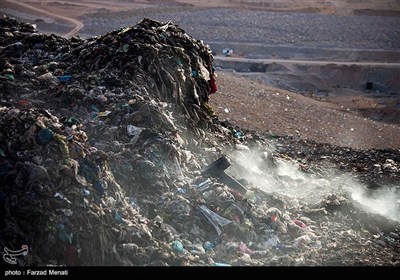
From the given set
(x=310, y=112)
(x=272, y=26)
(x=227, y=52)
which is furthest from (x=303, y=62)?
(x=310, y=112)

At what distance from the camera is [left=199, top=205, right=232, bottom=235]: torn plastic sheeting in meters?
6.25

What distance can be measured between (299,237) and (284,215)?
444 millimetres

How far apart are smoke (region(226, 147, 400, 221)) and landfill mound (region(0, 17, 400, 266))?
0.04 meters

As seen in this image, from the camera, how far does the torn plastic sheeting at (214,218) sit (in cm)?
625

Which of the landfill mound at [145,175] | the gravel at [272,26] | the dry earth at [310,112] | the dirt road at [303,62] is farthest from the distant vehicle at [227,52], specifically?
the landfill mound at [145,175]

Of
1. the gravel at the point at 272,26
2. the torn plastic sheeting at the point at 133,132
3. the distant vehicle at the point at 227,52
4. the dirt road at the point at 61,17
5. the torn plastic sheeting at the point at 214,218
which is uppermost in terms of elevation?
the torn plastic sheeting at the point at 133,132

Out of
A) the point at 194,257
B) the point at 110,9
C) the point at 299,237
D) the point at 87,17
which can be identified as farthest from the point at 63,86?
the point at 110,9

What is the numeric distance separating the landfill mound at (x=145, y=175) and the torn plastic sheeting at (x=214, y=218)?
13 millimetres

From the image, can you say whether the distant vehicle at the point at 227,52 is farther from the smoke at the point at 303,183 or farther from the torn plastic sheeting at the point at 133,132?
the torn plastic sheeting at the point at 133,132

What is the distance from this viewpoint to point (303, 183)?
27.9 feet

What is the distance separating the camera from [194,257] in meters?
5.67

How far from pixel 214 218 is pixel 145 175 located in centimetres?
101

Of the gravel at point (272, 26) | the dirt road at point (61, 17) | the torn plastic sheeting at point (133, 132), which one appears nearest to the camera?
the torn plastic sheeting at point (133, 132)

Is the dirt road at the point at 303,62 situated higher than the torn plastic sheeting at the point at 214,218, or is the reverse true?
the torn plastic sheeting at the point at 214,218
